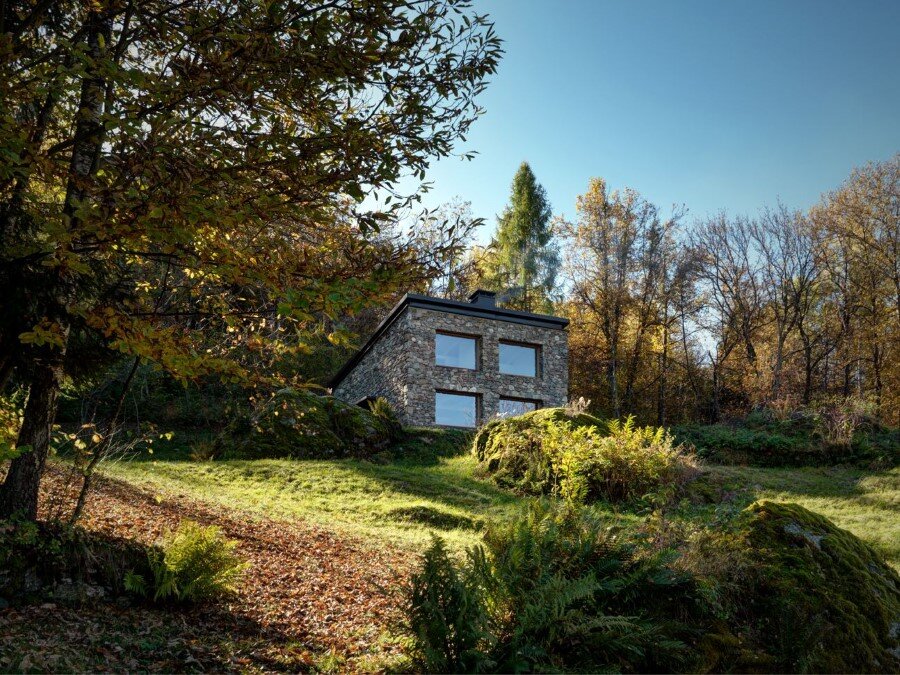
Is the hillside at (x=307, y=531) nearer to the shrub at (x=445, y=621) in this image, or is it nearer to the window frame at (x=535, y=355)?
the shrub at (x=445, y=621)

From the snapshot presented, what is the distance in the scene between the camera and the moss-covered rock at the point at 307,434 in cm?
1368

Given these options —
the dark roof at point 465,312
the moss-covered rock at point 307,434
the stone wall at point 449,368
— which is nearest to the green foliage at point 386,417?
the moss-covered rock at point 307,434

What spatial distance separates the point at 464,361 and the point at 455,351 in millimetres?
513

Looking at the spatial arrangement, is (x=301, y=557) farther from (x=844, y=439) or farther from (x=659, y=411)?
(x=659, y=411)

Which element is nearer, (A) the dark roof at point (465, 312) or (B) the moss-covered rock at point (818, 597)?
(B) the moss-covered rock at point (818, 597)

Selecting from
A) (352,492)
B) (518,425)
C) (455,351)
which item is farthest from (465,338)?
(352,492)

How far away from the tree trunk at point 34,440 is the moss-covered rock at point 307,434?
25.7 ft

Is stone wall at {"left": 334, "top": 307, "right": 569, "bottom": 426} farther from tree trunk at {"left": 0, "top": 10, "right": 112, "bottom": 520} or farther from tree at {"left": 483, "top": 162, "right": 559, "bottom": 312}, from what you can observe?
tree trunk at {"left": 0, "top": 10, "right": 112, "bottom": 520}

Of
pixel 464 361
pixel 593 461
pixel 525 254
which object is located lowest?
pixel 593 461

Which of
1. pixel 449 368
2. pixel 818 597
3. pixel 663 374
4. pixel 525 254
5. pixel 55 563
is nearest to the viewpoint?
pixel 818 597

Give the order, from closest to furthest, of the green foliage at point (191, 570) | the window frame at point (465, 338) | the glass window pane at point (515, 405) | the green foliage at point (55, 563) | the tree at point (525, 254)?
the green foliage at point (55, 563) < the green foliage at point (191, 570) < the window frame at point (465, 338) < the glass window pane at point (515, 405) < the tree at point (525, 254)

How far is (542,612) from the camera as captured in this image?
3590 millimetres

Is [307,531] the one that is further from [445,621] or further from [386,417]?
[386,417]

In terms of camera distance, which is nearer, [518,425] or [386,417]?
[518,425]
